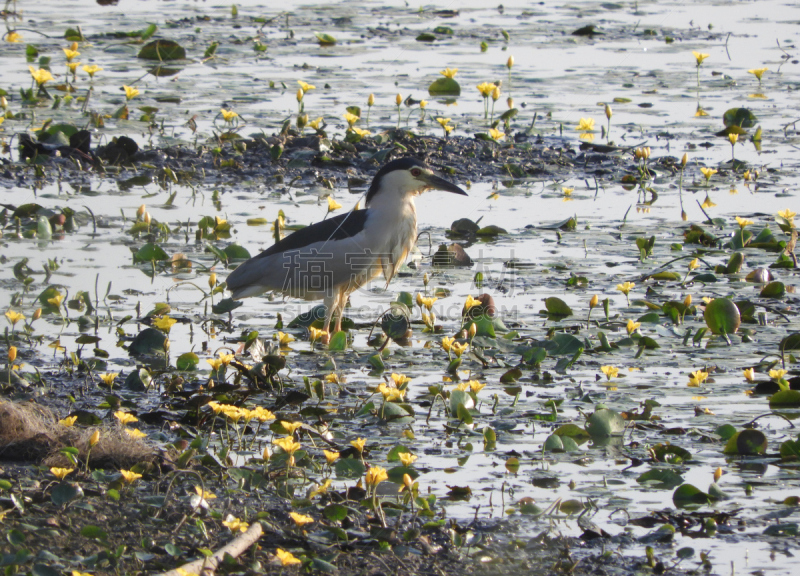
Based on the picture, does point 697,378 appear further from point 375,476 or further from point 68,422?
point 68,422

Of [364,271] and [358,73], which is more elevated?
[358,73]

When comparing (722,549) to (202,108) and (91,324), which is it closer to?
(91,324)

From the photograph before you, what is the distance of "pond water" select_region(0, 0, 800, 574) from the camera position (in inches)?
154

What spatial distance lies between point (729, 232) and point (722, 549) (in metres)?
4.22

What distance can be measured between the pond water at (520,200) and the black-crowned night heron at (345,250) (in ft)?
0.83

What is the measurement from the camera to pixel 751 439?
3830 mm

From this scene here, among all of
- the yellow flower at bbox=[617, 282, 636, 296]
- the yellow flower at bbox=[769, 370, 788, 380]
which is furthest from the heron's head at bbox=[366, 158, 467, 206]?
the yellow flower at bbox=[769, 370, 788, 380]

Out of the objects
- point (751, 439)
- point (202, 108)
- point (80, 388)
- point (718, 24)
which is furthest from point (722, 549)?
point (718, 24)

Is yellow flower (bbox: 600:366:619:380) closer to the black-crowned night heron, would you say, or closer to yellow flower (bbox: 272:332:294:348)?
yellow flower (bbox: 272:332:294:348)

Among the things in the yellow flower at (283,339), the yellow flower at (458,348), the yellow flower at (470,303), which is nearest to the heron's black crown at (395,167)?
the yellow flower at (470,303)

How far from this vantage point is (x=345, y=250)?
5.88 meters

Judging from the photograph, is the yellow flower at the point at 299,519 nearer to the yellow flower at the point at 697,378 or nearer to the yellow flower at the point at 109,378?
the yellow flower at the point at 109,378

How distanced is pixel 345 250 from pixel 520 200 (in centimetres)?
241

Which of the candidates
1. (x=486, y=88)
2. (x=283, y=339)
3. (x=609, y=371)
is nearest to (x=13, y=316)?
(x=283, y=339)
